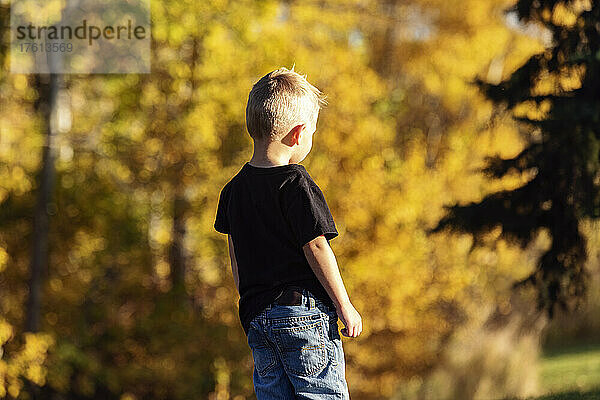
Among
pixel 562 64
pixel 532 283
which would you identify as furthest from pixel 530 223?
→ pixel 562 64

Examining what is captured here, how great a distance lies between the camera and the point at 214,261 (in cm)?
1605

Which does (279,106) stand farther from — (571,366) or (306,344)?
(571,366)

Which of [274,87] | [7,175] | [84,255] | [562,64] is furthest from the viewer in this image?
[84,255]

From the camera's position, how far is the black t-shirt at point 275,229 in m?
2.99

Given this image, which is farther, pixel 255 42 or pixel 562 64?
pixel 255 42

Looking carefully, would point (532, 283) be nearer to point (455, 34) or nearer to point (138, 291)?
point (138, 291)

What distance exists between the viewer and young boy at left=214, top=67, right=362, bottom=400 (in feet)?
9.84

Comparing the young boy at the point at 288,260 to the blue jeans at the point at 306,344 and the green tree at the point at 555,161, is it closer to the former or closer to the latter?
the blue jeans at the point at 306,344

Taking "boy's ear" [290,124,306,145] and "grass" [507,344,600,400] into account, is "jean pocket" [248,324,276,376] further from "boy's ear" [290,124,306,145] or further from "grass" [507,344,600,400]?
"grass" [507,344,600,400]

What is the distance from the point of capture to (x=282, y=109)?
9.96 ft

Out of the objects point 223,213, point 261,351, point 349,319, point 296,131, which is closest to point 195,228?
point 223,213

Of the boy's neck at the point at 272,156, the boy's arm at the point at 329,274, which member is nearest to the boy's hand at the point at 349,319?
the boy's arm at the point at 329,274

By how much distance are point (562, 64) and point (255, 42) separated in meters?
8.03

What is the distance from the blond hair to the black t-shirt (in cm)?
16
